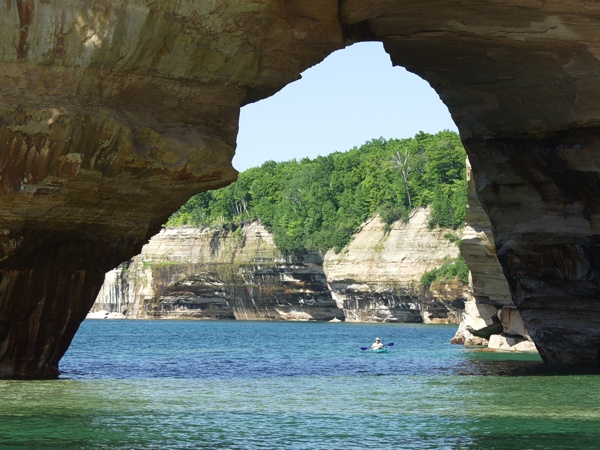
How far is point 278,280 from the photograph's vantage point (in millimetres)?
99938

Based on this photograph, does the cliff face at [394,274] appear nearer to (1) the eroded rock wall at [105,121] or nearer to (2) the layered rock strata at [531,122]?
(2) the layered rock strata at [531,122]

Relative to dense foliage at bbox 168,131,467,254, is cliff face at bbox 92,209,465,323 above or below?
below

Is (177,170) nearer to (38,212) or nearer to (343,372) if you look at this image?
(38,212)

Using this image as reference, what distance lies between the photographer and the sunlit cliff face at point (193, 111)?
17766 mm

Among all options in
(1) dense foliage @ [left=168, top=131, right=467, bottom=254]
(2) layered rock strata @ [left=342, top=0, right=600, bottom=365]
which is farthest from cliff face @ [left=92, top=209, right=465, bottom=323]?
(2) layered rock strata @ [left=342, top=0, right=600, bottom=365]

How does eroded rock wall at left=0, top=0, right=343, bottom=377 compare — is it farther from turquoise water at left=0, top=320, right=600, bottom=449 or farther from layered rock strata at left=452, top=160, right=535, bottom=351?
layered rock strata at left=452, top=160, right=535, bottom=351

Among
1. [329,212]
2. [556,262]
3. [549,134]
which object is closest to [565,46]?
[549,134]

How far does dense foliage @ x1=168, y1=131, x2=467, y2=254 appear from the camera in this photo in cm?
9306

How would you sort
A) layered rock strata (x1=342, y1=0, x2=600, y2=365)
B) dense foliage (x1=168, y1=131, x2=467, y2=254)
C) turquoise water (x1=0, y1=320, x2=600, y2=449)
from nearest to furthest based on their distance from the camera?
turquoise water (x1=0, y1=320, x2=600, y2=449), layered rock strata (x1=342, y1=0, x2=600, y2=365), dense foliage (x1=168, y1=131, x2=467, y2=254)

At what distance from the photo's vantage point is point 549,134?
23.5 meters

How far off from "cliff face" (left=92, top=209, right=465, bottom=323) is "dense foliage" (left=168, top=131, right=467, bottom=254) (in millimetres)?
1615

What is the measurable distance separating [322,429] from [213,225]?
91.7 metres

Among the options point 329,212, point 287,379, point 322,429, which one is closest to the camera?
point 322,429

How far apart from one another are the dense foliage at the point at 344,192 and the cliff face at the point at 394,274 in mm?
1408
